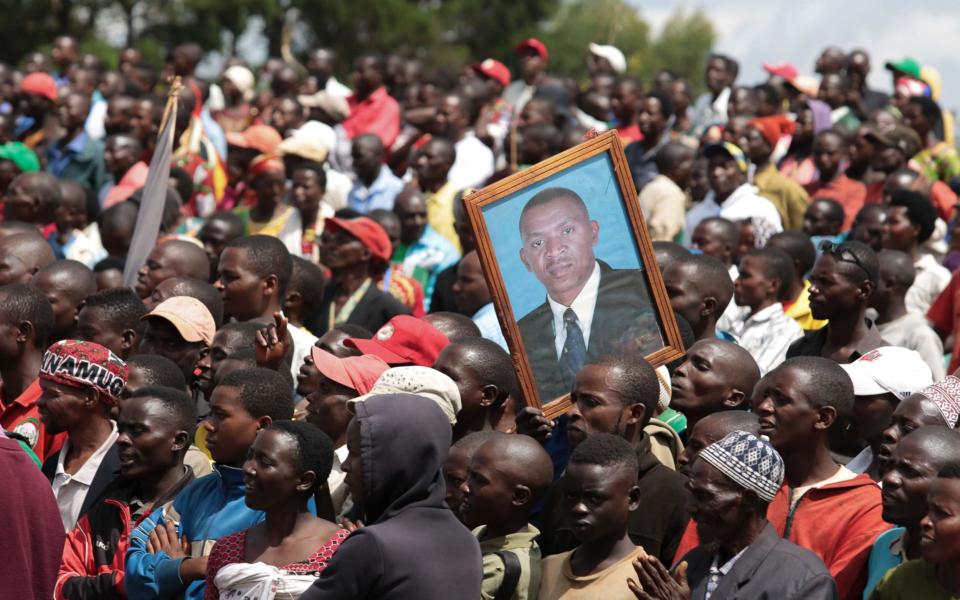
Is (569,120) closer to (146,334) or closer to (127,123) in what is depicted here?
(127,123)

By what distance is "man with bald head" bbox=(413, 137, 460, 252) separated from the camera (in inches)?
543

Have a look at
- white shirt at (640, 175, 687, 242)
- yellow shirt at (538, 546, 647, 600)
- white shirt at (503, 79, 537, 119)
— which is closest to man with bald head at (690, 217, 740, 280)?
white shirt at (640, 175, 687, 242)

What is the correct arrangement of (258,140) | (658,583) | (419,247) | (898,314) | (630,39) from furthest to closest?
(630,39)
(258,140)
(419,247)
(898,314)
(658,583)

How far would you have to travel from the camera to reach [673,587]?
5426 mm

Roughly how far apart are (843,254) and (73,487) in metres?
4.19

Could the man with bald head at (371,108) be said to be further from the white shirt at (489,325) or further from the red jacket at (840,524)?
the red jacket at (840,524)

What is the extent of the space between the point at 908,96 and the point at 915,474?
1070cm

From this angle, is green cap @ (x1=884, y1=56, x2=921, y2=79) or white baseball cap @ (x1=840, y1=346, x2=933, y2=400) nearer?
white baseball cap @ (x1=840, y1=346, x2=933, y2=400)

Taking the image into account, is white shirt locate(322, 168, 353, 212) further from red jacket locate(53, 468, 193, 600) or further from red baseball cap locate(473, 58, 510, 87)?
red jacket locate(53, 468, 193, 600)

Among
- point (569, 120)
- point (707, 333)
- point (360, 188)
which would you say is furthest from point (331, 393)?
point (569, 120)

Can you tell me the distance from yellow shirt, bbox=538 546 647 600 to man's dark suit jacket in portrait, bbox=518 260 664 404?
1.12m

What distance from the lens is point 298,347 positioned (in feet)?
28.7

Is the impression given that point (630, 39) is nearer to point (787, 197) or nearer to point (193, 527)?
point (787, 197)

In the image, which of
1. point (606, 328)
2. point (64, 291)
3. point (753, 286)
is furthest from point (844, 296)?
point (64, 291)
